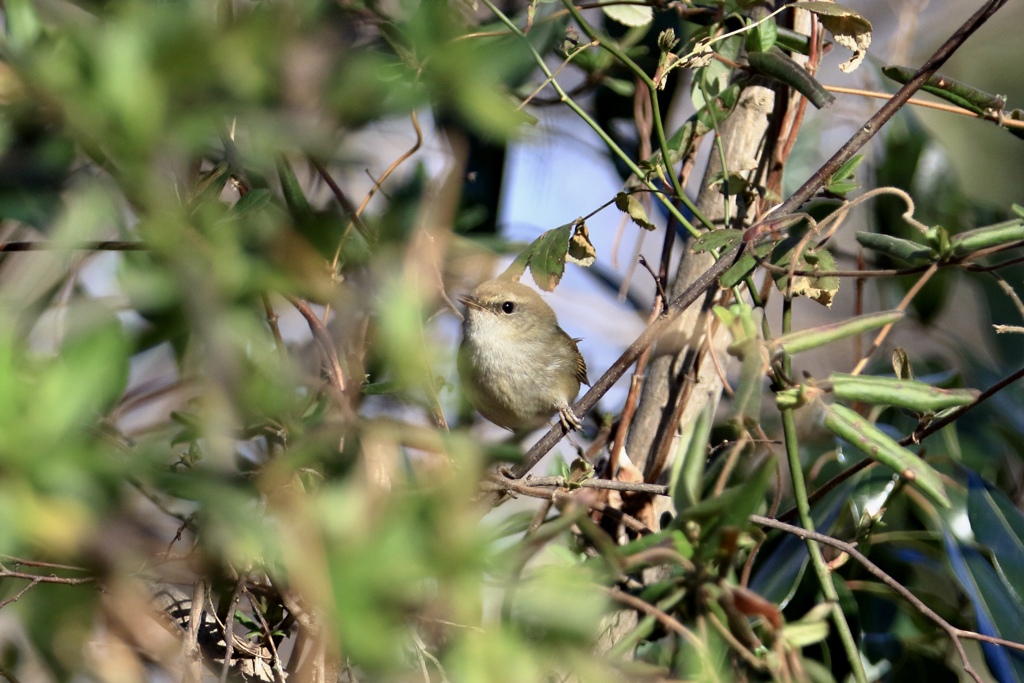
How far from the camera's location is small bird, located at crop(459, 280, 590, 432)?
303 cm

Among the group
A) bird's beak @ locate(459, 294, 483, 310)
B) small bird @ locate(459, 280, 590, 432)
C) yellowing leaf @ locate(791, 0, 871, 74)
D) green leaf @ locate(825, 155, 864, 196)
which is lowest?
small bird @ locate(459, 280, 590, 432)

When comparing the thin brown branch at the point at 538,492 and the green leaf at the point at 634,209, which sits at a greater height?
the green leaf at the point at 634,209

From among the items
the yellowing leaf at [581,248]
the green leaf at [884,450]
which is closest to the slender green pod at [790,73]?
the yellowing leaf at [581,248]

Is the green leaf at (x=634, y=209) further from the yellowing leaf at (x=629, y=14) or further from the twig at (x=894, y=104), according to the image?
the yellowing leaf at (x=629, y=14)

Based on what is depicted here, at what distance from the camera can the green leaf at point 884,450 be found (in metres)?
1.21

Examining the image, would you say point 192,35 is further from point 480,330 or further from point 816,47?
point 480,330

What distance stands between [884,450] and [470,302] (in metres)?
1.86

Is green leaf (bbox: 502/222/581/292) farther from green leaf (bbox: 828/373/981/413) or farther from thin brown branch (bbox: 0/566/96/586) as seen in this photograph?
thin brown branch (bbox: 0/566/96/586)

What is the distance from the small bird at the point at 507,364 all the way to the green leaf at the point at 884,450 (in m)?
1.71

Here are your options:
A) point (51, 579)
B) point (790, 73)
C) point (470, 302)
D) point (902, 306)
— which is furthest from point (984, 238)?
point (470, 302)

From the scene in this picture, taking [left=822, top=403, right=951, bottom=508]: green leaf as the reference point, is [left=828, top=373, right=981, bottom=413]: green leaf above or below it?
above

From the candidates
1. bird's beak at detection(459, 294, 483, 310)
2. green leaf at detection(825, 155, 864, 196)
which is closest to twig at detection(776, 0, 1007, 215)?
green leaf at detection(825, 155, 864, 196)

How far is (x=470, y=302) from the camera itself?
297 cm

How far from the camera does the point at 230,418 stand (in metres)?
0.66
